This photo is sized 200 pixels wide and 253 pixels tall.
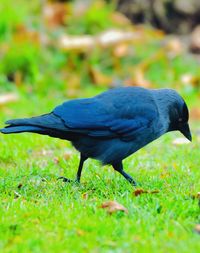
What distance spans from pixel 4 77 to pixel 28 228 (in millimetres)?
6539

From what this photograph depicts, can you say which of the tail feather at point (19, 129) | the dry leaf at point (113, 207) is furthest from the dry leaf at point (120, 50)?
the dry leaf at point (113, 207)

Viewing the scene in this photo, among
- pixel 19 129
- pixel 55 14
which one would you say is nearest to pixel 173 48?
pixel 55 14

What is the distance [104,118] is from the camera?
5.37m

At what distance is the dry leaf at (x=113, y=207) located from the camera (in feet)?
14.4

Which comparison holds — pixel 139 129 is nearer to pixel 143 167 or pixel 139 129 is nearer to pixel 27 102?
pixel 143 167

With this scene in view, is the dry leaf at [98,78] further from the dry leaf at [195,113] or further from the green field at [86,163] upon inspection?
the dry leaf at [195,113]

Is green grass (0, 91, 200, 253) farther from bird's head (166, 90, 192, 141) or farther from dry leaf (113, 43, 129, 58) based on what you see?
dry leaf (113, 43, 129, 58)

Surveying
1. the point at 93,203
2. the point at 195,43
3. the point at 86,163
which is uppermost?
the point at 93,203

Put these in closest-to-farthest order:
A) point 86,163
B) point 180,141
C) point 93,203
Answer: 1. point 93,203
2. point 86,163
3. point 180,141

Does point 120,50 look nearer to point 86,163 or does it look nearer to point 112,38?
point 112,38

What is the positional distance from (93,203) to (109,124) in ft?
2.98

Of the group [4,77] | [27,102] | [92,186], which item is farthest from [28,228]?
[4,77]

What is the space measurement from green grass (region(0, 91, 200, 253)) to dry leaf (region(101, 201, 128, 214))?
36mm

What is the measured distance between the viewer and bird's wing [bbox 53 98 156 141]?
5289 millimetres
